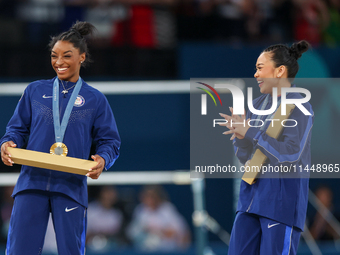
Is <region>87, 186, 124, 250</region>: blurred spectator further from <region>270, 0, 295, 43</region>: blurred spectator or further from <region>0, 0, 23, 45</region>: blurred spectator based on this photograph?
<region>270, 0, 295, 43</region>: blurred spectator

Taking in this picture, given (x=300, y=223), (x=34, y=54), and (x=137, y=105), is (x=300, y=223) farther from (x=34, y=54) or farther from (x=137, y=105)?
(x=34, y=54)

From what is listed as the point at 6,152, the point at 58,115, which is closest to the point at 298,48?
the point at 58,115

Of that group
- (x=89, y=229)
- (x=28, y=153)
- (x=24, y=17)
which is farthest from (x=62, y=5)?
(x=28, y=153)

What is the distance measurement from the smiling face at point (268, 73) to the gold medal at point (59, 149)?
133 centimetres

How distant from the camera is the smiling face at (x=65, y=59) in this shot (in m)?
3.31

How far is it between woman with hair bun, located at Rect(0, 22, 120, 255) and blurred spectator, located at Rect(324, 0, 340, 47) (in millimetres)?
5332

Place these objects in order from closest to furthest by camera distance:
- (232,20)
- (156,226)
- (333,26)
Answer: (156,226), (232,20), (333,26)

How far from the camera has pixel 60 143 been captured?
125 inches

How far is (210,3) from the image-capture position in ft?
25.4

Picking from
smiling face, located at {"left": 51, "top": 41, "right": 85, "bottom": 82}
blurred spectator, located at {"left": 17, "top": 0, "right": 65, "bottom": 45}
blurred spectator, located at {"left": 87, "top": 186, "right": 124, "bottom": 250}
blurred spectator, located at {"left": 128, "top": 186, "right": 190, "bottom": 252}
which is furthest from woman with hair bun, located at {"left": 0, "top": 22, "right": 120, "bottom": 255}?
blurred spectator, located at {"left": 17, "top": 0, "right": 65, "bottom": 45}

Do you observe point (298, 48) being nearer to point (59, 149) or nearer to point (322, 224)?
point (59, 149)

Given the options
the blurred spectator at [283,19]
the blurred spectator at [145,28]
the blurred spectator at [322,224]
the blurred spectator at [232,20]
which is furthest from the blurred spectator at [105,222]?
the blurred spectator at [283,19]

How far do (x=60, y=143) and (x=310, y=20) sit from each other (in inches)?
221

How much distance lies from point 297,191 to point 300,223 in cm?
20
